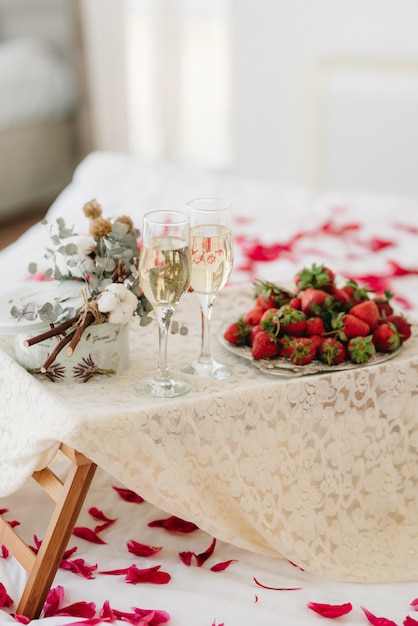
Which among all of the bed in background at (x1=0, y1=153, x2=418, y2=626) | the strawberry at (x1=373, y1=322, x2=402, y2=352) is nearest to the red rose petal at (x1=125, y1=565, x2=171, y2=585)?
the bed in background at (x1=0, y1=153, x2=418, y2=626)

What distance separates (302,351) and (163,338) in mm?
215

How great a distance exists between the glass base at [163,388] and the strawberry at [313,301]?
0.24 meters

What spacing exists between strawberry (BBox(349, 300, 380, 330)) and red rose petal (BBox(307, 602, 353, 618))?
42 cm

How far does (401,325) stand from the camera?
1448mm

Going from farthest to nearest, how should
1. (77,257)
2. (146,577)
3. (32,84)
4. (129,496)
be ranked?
(32,84)
(129,496)
(77,257)
(146,577)

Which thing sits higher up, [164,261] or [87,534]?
[164,261]

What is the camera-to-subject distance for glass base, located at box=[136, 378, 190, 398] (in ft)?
4.21

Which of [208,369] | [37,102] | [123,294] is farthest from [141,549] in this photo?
[37,102]

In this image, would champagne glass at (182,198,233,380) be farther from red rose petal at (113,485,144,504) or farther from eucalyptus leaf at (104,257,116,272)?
red rose petal at (113,485,144,504)

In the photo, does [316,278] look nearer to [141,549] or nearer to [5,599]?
[141,549]

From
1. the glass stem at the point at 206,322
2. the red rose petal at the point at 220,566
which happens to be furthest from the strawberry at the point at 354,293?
the red rose petal at the point at 220,566

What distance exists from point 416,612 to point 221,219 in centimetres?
63

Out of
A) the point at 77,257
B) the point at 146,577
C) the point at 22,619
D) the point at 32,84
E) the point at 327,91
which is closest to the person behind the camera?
the point at 22,619

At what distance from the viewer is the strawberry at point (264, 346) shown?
137 cm
